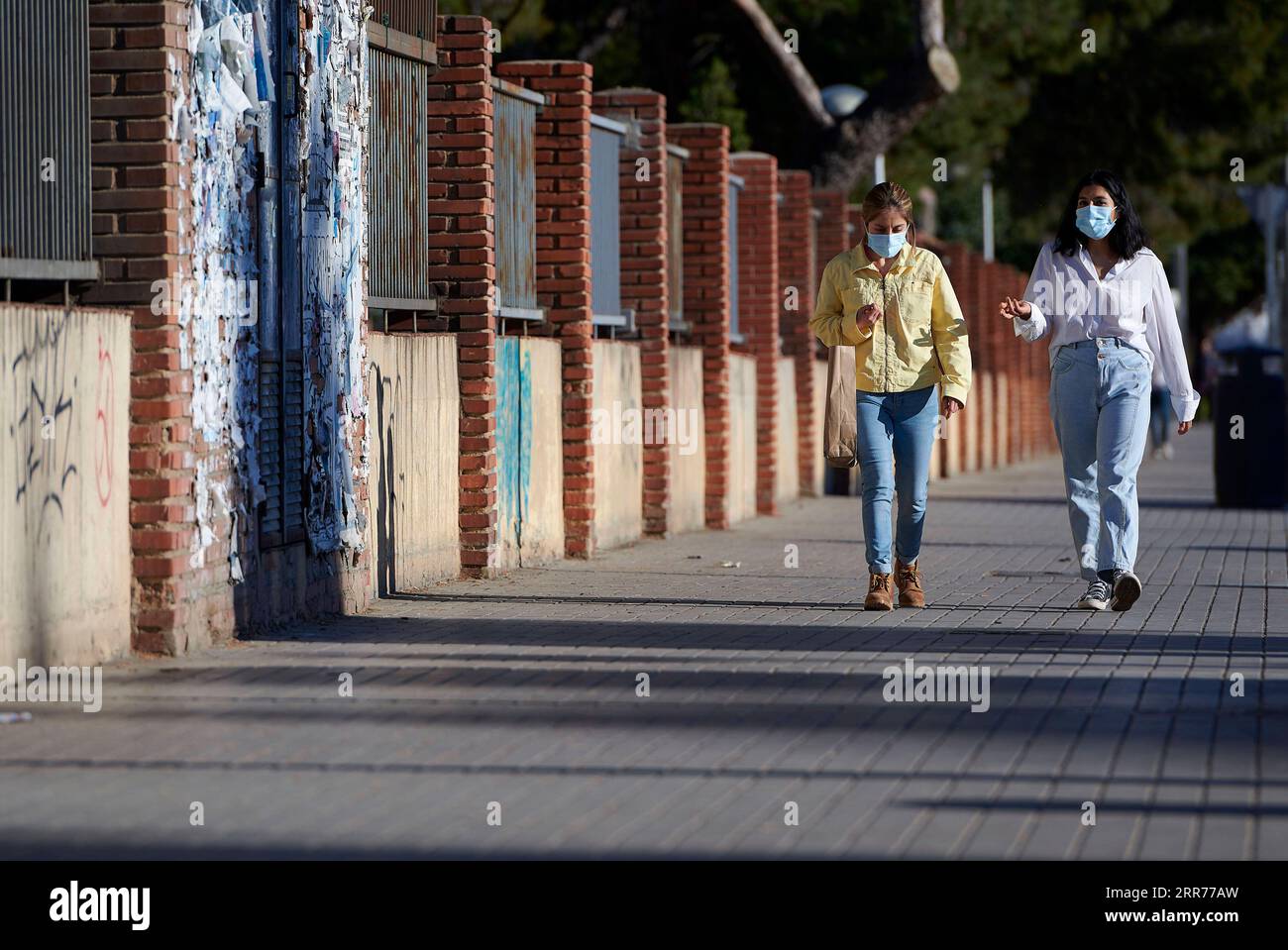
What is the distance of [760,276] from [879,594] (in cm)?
953

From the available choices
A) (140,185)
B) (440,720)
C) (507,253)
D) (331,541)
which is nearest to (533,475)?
(507,253)

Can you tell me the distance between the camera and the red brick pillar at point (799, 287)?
22031 mm

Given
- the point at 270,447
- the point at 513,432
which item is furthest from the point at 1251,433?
the point at 270,447

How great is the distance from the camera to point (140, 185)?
9.12 metres

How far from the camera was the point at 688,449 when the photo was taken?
57.4ft

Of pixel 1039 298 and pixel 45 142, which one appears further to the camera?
pixel 1039 298

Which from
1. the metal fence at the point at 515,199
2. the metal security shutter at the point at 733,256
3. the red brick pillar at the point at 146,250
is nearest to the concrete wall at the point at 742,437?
the metal security shutter at the point at 733,256

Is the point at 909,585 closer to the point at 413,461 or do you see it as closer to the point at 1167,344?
the point at 1167,344

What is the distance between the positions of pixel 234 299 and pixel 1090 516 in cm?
410

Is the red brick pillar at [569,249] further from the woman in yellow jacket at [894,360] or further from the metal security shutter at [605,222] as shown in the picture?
the woman in yellow jacket at [894,360]

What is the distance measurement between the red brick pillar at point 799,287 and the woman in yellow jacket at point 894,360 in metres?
10.4

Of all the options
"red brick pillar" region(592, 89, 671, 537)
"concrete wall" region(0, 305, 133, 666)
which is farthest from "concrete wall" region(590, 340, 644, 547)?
"concrete wall" region(0, 305, 133, 666)

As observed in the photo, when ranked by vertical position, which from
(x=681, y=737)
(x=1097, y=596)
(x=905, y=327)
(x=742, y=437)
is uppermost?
(x=905, y=327)

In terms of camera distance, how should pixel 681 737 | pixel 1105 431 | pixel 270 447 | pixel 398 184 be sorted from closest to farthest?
pixel 681 737, pixel 270 447, pixel 1105 431, pixel 398 184
